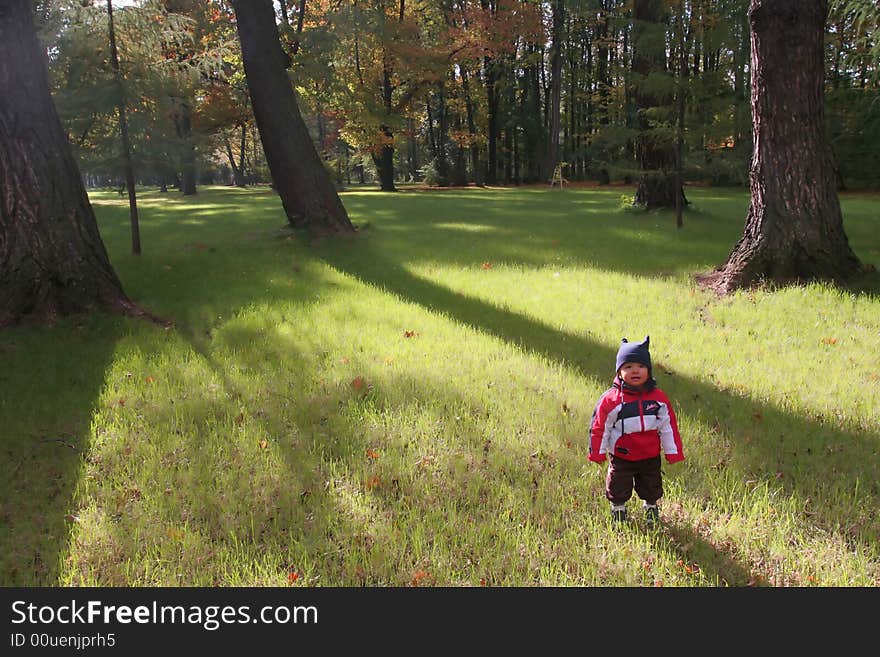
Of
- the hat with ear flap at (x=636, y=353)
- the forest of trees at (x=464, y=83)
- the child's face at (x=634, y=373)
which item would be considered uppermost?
the forest of trees at (x=464, y=83)

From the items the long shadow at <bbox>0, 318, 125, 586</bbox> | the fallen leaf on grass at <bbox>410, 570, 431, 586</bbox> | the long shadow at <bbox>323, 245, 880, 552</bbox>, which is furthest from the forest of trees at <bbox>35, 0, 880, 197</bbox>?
the fallen leaf on grass at <bbox>410, 570, 431, 586</bbox>

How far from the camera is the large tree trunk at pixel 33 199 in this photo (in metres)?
5.98

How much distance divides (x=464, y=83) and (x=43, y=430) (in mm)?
45439

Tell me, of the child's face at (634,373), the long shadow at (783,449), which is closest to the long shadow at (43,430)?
the child's face at (634,373)

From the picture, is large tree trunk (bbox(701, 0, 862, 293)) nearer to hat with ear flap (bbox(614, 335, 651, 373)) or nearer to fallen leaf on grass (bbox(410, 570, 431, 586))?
hat with ear flap (bbox(614, 335, 651, 373))

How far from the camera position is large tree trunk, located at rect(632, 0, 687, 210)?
45.1 ft

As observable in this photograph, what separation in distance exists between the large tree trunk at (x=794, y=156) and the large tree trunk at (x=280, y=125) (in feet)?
27.0

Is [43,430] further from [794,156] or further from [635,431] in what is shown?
[794,156]

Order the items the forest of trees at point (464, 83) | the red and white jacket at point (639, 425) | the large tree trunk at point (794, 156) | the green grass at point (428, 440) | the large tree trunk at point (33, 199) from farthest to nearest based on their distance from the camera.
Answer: the forest of trees at point (464, 83) → the large tree trunk at point (794, 156) → the large tree trunk at point (33, 199) → the red and white jacket at point (639, 425) → the green grass at point (428, 440)

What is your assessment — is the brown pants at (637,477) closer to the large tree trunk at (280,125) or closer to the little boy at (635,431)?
the little boy at (635,431)

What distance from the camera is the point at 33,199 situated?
239 inches

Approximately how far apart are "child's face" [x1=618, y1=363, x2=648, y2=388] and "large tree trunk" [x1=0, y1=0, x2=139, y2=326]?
5.89 metres

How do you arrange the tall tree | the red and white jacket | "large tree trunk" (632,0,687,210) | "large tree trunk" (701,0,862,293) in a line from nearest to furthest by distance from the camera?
the red and white jacket
"large tree trunk" (701,0,862,293)
the tall tree
"large tree trunk" (632,0,687,210)

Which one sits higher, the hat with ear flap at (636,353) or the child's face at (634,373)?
the hat with ear flap at (636,353)
